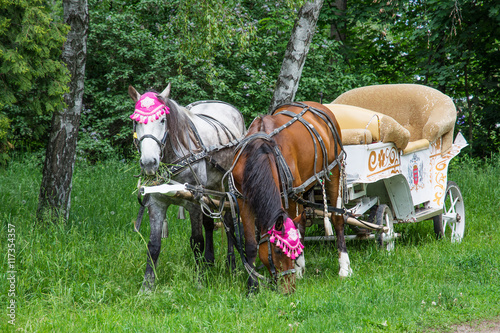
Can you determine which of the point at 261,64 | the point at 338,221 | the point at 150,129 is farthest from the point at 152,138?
the point at 261,64

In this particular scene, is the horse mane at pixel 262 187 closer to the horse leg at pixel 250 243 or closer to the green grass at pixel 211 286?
the horse leg at pixel 250 243

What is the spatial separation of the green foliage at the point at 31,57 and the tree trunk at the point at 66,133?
48 cm

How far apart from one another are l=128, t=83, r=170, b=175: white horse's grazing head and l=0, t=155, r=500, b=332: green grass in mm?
673

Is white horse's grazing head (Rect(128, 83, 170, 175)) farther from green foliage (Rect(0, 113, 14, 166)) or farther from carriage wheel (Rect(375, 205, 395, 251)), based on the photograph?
carriage wheel (Rect(375, 205, 395, 251))

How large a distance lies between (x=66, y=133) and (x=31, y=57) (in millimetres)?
1229

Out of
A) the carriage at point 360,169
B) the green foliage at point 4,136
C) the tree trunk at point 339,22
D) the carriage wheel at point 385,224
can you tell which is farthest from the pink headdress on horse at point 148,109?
the tree trunk at point 339,22

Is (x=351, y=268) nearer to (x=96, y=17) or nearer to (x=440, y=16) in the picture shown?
(x=440, y=16)

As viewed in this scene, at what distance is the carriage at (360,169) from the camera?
4180 mm

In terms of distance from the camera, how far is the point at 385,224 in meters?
5.83

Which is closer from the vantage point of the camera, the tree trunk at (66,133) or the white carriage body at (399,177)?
the white carriage body at (399,177)

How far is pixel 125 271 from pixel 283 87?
3.76 meters

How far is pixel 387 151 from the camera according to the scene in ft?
18.6

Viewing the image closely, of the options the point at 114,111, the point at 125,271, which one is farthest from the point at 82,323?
the point at 114,111

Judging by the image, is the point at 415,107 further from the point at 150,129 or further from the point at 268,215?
the point at 150,129
